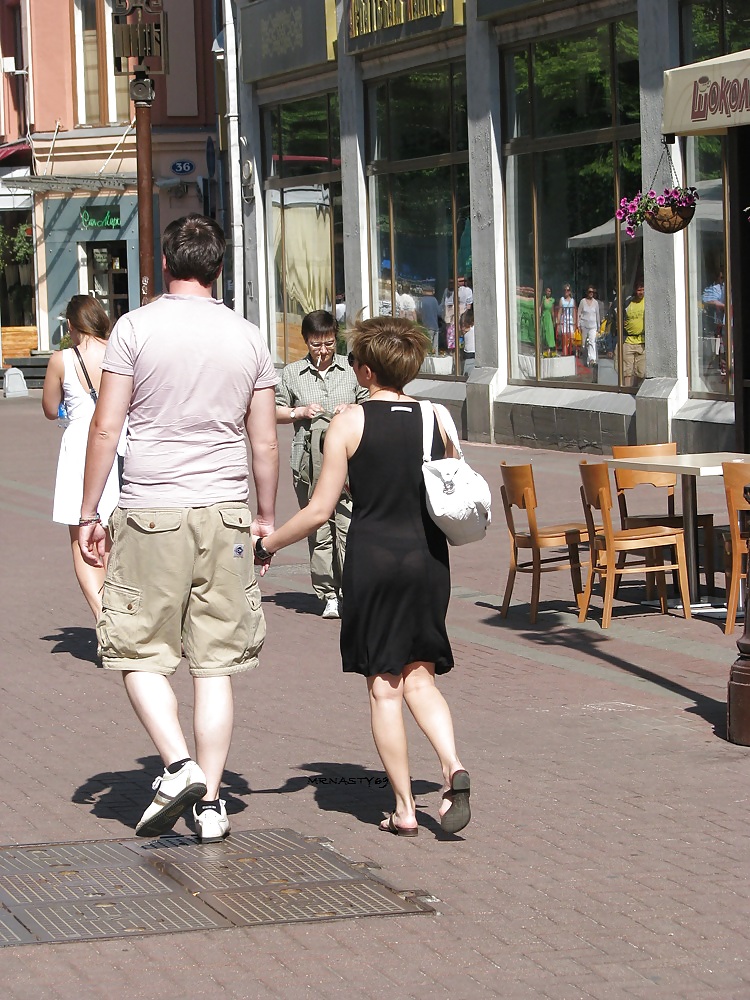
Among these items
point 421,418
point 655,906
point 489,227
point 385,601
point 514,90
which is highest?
point 514,90

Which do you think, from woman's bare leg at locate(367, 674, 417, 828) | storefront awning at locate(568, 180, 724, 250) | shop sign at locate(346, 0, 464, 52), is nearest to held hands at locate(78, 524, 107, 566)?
woman's bare leg at locate(367, 674, 417, 828)

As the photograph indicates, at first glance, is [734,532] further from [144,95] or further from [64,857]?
[144,95]

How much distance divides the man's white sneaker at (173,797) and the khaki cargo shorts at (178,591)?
0.34 meters

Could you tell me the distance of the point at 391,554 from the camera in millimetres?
5555

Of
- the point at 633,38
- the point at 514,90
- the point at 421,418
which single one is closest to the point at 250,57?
the point at 514,90

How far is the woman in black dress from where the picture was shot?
5.54 meters

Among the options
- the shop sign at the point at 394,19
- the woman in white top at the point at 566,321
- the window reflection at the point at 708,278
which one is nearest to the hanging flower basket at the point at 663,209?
the window reflection at the point at 708,278

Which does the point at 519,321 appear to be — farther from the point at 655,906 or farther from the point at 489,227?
the point at 655,906

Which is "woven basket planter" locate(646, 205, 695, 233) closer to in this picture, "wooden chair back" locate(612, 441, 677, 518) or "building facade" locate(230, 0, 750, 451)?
"wooden chair back" locate(612, 441, 677, 518)

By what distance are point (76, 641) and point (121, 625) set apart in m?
4.25

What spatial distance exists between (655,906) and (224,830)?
145cm

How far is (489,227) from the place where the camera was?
67.7ft

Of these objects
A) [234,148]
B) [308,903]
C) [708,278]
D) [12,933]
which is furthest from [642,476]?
[234,148]

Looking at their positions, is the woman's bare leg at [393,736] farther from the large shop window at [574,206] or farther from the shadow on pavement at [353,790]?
the large shop window at [574,206]
